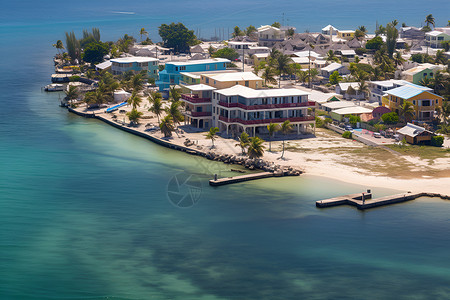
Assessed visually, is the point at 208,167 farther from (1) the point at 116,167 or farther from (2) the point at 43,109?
(2) the point at 43,109

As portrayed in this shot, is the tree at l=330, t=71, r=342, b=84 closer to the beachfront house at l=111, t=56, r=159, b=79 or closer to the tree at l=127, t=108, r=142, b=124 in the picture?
the beachfront house at l=111, t=56, r=159, b=79

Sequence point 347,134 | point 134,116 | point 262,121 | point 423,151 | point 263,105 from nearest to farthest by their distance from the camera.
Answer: point 423,151
point 262,121
point 263,105
point 347,134
point 134,116

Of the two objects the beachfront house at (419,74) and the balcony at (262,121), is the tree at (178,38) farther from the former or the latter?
the balcony at (262,121)

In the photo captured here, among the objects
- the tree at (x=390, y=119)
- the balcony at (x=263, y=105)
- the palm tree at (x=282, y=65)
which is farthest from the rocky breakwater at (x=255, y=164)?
the palm tree at (x=282, y=65)

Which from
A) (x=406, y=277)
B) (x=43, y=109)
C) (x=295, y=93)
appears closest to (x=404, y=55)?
(x=295, y=93)

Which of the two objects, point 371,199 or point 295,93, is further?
point 295,93

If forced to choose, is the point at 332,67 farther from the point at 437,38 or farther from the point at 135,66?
the point at 437,38

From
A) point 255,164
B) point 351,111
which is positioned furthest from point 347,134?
point 255,164
